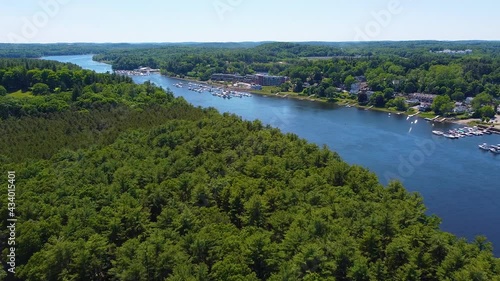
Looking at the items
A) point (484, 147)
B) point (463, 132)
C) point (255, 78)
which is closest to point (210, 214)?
point (484, 147)

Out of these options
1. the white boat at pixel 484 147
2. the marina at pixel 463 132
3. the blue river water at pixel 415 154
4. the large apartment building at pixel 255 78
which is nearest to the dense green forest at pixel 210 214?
the blue river water at pixel 415 154

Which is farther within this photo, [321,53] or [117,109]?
[321,53]

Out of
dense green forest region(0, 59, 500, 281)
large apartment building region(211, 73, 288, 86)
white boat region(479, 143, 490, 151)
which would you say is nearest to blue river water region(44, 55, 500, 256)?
white boat region(479, 143, 490, 151)

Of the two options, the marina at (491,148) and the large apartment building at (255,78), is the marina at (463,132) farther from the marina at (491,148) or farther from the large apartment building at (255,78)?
the large apartment building at (255,78)

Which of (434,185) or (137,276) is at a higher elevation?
(137,276)

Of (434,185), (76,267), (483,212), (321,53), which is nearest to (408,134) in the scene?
(434,185)

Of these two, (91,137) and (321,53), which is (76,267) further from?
(321,53)
